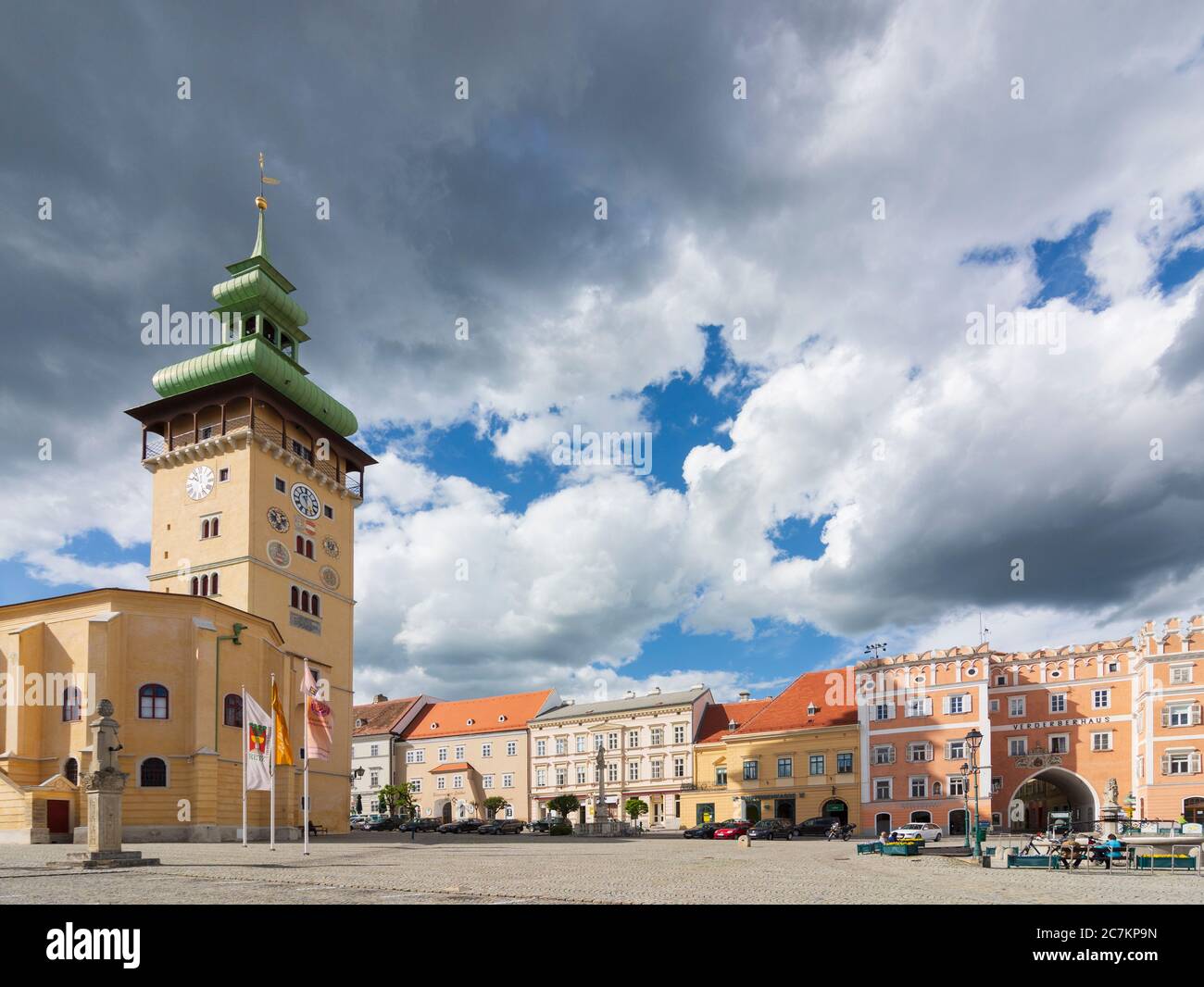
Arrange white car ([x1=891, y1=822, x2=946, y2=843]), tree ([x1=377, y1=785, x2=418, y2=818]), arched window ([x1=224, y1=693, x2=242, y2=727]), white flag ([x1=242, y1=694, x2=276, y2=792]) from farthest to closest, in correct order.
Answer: tree ([x1=377, y1=785, x2=418, y2=818]), arched window ([x1=224, y1=693, x2=242, y2=727]), white car ([x1=891, y1=822, x2=946, y2=843]), white flag ([x1=242, y1=694, x2=276, y2=792])

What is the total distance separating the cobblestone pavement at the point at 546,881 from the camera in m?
15.9

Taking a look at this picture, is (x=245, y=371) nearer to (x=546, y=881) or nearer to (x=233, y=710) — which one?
(x=233, y=710)

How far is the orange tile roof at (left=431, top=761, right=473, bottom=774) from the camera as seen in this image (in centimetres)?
8519

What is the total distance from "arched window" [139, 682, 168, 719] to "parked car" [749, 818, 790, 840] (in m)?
30.9

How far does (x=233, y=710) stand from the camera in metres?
44.4

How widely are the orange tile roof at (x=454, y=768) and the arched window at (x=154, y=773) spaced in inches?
1812

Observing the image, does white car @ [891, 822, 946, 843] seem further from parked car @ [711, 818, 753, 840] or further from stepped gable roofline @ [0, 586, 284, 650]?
stepped gable roofline @ [0, 586, 284, 650]

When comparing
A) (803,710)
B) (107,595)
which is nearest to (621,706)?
(803,710)

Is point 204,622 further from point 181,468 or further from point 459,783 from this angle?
point 459,783

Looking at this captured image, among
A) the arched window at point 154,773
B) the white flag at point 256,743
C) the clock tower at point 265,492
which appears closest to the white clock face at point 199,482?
the clock tower at point 265,492

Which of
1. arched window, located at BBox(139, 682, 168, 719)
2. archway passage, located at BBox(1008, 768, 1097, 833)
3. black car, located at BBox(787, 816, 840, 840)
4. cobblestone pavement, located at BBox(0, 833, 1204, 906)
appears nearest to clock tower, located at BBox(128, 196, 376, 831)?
arched window, located at BBox(139, 682, 168, 719)
